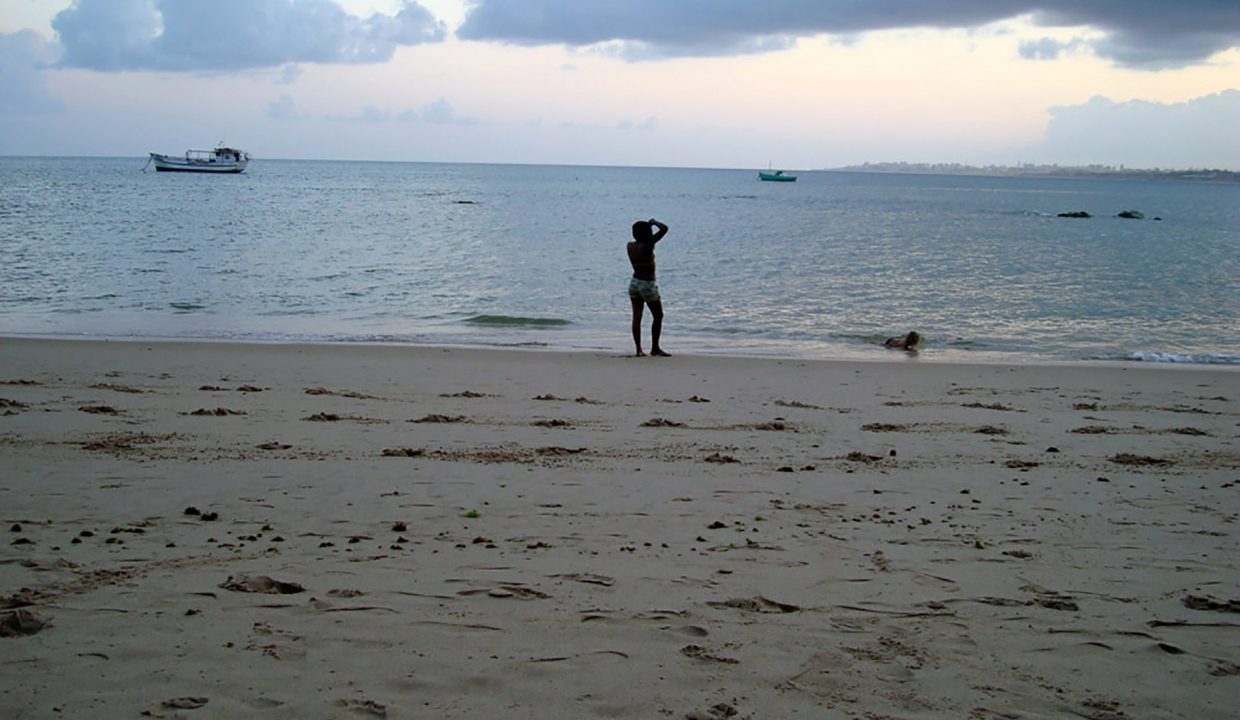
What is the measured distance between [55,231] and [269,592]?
39.6 metres

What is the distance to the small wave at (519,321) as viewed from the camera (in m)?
18.4

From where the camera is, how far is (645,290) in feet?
44.0

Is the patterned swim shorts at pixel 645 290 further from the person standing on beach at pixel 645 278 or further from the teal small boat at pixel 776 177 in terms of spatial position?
the teal small boat at pixel 776 177

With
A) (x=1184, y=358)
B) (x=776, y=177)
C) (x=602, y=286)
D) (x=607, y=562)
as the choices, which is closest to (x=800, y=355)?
(x=1184, y=358)

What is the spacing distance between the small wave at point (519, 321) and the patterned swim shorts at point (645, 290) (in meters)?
5.01

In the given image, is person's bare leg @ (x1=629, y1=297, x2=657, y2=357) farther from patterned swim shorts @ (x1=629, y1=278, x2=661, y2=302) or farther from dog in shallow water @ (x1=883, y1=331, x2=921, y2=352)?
dog in shallow water @ (x1=883, y1=331, x2=921, y2=352)

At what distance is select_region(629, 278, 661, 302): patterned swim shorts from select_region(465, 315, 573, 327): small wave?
501cm

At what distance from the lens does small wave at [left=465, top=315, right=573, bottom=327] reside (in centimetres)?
1838

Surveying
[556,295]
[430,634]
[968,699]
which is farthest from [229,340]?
[968,699]

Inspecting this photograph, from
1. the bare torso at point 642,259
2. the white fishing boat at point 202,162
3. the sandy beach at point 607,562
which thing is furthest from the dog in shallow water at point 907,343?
the white fishing boat at point 202,162

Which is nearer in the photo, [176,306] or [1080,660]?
[1080,660]

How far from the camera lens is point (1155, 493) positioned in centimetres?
621

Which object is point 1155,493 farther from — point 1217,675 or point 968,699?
point 968,699

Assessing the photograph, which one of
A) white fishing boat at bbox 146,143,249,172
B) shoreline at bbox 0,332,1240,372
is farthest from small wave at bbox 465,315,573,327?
white fishing boat at bbox 146,143,249,172
